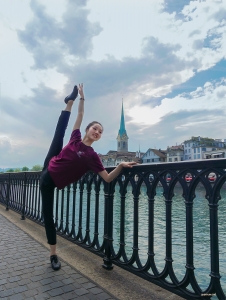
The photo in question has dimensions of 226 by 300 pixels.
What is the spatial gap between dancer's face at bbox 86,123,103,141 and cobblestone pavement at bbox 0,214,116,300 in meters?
1.48

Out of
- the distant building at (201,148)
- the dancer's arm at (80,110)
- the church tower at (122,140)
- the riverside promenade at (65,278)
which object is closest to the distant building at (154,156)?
the distant building at (201,148)

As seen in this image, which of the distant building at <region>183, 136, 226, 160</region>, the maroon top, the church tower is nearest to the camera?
the maroon top

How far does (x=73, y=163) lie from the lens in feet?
8.13

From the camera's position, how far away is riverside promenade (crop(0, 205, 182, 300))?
2.04m

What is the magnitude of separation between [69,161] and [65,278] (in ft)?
3.92

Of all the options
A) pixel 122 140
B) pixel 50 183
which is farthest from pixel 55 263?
pixel 122 140

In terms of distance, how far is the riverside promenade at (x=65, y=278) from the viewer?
204 centimetres

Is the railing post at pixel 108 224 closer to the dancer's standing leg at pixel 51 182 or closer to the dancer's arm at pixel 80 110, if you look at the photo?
the dancer's standing leg at pixel 51 182

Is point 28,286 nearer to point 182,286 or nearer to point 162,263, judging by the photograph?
point 182,286

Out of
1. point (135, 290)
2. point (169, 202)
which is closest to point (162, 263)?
point (135, 290)

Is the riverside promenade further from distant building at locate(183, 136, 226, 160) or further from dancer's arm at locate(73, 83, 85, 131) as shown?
distant building at locate(183, 136, 226, 160)

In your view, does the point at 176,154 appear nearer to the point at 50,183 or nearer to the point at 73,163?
the point at 50,183

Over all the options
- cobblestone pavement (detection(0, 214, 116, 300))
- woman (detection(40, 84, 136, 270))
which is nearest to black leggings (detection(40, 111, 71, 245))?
woman (detection(40, 84, 136, 270))

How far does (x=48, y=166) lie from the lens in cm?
273
